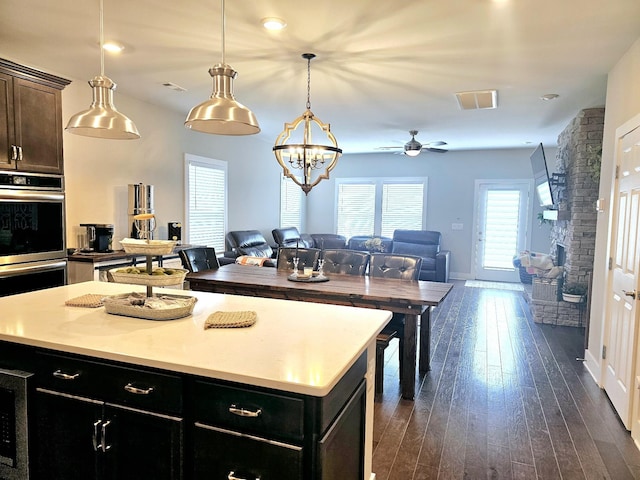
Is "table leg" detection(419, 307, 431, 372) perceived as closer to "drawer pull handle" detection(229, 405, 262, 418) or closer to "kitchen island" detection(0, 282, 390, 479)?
"kitchen island" detection(0, 282, 390, 479)

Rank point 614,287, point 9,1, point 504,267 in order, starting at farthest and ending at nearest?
point 504,267 < point 614,287 < point 9,1

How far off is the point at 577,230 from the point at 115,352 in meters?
5.23

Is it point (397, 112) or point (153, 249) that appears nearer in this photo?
point (153, 249)

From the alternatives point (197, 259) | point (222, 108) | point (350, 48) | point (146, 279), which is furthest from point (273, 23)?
point (197, 259)

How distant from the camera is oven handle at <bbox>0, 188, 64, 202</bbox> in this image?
126 inches

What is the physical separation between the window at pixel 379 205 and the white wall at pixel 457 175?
18 centimetres

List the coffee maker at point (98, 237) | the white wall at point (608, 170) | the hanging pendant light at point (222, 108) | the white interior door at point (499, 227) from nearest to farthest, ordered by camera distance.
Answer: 1. the hanging pendant light at point (222, 108)
2. the white wall at point (608, 170)
3. the coffee maker at point (98, 237)
4. the white interior door at point (499, 227)

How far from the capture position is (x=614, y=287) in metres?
3.27

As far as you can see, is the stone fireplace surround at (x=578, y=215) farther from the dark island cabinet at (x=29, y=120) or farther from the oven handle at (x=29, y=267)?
the dark island cabinet at (x=29, y=120)

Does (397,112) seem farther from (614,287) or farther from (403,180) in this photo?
(403,180)

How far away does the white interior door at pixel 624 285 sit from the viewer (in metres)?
2.82

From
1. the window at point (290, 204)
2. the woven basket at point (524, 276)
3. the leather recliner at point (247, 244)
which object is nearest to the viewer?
the leather recliner at point (247, 244)

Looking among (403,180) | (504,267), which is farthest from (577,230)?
(403,180)

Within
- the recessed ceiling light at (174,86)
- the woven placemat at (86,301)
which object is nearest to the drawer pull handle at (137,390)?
the woven placemat at (86,301)
